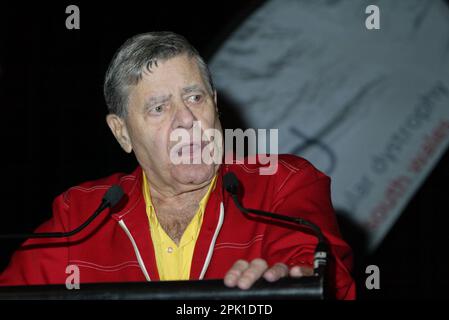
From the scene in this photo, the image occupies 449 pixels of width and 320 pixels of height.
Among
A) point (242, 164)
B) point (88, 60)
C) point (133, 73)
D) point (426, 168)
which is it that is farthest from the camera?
point (426, 168)

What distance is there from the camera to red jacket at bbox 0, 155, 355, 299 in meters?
2.19

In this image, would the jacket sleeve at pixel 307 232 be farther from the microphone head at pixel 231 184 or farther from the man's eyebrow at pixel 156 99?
the man's eyebrow at pixel 156 99

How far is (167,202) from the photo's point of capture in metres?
2.38

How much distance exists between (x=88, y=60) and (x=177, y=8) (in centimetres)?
40

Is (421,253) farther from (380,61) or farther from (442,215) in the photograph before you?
(380,61)

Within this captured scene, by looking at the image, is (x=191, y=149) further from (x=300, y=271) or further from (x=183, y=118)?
(x=300, y=271)

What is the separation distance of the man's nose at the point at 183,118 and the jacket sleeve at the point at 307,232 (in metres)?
0.33

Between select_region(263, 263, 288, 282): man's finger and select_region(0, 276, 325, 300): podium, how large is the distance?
2 cm

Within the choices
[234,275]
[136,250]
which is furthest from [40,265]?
[234,275]

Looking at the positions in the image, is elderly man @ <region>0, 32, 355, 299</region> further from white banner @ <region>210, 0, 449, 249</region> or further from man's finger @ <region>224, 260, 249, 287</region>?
white banner @ <region>210, 0, 449, 249</region>
